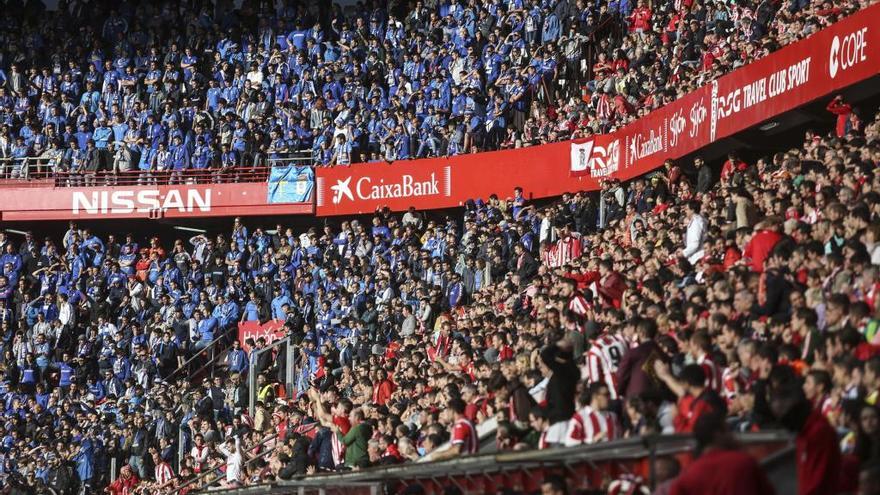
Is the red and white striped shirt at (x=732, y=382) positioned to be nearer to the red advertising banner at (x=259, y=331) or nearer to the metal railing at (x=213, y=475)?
the metal railing at (x=213, y=475)

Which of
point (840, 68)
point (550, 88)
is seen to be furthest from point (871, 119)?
point (550, 88)

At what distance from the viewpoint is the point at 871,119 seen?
18.5 metres

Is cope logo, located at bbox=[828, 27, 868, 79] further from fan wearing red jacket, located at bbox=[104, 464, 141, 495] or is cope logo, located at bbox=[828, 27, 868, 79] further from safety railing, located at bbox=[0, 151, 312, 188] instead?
safety railing, located at bbox=[0, 151, 312, 188]

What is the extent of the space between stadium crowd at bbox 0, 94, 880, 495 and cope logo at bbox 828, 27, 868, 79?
47 centimetres

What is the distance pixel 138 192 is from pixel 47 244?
2264mm

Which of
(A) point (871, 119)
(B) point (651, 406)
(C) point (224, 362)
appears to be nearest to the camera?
(B) point (651, 406)

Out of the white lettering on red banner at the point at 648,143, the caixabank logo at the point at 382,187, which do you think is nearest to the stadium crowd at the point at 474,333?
the white lettering on red banner at the point at 648,143

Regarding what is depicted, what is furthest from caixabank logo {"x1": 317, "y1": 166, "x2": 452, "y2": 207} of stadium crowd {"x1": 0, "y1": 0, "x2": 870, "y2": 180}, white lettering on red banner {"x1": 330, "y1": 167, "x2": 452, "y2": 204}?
stadium crowd {"x1": 0, "y1": 0, "x2": 870, "y2": 180}

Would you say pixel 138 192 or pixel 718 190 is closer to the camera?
pixel 718 190

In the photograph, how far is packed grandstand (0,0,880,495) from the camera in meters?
10.2

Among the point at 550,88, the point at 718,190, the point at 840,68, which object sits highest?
the point at 550,88

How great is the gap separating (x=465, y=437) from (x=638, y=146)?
12122mm

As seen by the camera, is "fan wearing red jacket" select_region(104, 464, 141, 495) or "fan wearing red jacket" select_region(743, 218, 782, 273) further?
"fan wearing red jacket" select_region(104, 464, 141, 495)

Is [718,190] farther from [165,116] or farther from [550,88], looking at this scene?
[165,116]
